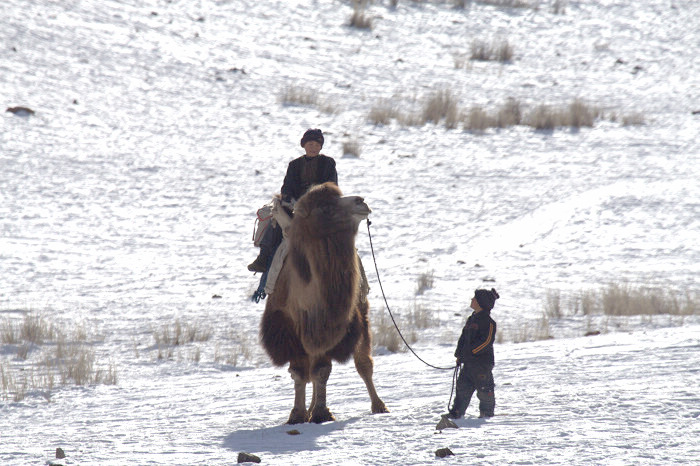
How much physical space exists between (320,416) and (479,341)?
4.56 ft

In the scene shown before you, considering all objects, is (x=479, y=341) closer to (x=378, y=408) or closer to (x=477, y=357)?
(x=477, y=357)

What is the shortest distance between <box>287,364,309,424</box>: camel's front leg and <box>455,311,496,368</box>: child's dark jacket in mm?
1295

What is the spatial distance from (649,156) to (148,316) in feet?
38.0

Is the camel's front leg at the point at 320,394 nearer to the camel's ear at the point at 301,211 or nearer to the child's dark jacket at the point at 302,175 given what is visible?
the camel's ear at the point at 301,211

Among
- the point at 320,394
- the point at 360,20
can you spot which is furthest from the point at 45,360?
the point at 360,20

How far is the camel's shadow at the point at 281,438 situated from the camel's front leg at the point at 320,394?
0.12m

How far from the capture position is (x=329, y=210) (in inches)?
255

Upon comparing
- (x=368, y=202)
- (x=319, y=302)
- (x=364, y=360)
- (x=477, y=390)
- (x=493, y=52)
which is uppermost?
(x=493, y=52)

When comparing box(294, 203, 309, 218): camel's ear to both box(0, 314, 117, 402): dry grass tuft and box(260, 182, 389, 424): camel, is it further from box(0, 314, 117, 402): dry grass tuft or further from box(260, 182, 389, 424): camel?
box(0, 314, 117, 402): dry grass tuft

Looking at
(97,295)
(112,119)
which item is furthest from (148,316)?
(112,119)

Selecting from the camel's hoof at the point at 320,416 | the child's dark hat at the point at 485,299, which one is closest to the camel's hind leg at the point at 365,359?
the camel's hoof at the point at 320,416

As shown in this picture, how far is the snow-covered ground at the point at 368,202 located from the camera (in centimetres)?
645

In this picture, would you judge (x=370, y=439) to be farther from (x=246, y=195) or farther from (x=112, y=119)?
(x=112, y=119)

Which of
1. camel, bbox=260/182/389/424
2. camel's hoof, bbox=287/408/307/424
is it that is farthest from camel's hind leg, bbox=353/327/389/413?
camel's hoof, bbox=287/408/307/424
